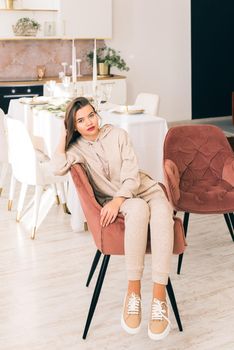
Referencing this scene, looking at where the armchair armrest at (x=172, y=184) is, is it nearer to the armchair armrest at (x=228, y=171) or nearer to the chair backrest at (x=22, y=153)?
the armchair armrest at (x=228, y=171)

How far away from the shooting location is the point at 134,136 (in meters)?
4.18

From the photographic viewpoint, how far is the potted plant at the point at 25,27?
716 centimetres

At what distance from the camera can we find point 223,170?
12.2 feet

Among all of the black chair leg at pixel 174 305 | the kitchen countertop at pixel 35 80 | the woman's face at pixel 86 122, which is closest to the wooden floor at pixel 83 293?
the black chair leg at pixel 174 305

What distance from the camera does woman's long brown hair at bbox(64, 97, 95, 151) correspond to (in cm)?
291

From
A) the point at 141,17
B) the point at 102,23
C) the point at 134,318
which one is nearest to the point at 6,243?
the point at 134,318

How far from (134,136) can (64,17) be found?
3.56 m

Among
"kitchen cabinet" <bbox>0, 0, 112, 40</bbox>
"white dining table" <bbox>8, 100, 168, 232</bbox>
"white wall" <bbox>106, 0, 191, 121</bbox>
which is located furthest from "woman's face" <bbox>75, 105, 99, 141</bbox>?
"white wall" <bbox>106, 0, 191, 121</bbox>

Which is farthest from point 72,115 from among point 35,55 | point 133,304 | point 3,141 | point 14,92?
point 35,55

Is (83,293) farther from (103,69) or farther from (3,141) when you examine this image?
(103,69)

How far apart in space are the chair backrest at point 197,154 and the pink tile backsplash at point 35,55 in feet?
13.6

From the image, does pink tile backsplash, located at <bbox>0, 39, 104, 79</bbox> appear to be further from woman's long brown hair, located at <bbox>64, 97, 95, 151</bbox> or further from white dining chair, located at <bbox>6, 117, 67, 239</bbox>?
woman's long brown hair, located at <bbox>64, 97, 95, 151</bbox>

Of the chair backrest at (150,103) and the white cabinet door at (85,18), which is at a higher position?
the white cabinet door at (85,18)

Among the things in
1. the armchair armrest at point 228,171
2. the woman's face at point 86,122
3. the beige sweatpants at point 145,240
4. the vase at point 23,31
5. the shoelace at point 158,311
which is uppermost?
the vase at point 23,31
